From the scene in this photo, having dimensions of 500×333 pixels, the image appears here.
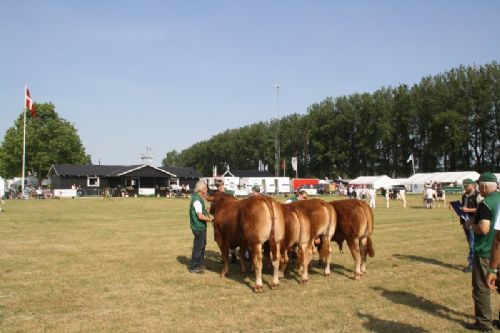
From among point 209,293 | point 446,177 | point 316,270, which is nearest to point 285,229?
point 209,293

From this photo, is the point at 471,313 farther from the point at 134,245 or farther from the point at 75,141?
the point at 75,141

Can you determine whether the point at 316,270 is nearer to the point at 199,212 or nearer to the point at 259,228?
the point at 259,228

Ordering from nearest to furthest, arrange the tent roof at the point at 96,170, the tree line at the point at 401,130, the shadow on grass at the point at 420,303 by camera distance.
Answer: the shadow on grass at the point at 420,303 → the tent roof at the point at 96,170 → the tree line at the point at 401,130

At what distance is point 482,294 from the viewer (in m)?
6.72

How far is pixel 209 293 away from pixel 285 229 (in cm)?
193

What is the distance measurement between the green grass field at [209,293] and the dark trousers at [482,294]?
39 centimetres

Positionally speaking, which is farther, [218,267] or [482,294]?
[218,267]

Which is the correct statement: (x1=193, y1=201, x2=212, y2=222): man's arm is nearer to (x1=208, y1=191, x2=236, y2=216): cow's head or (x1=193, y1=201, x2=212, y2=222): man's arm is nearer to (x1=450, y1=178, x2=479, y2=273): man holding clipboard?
(x1=208, y1=191, x2=236, y2=216): cow's head

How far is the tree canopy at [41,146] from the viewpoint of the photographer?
240ft

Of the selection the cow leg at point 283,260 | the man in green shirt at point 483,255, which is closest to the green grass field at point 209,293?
the cow leg at point 283,260

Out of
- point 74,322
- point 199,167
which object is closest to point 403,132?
point 199,167

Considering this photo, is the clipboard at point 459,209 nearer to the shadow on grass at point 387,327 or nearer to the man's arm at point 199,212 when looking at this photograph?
Result: the shadow on grass at point 387,327

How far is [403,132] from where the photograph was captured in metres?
84.2

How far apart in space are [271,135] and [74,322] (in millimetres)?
107546
